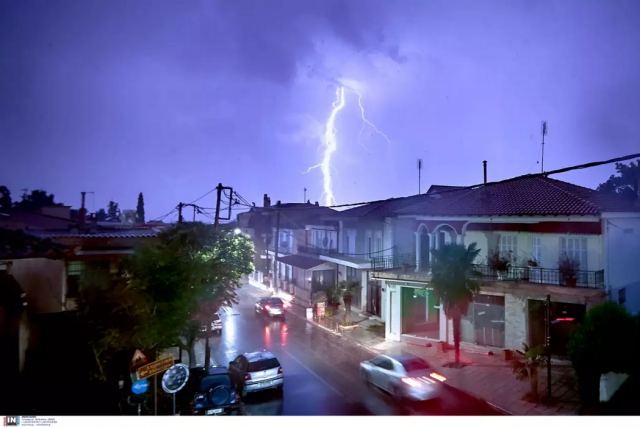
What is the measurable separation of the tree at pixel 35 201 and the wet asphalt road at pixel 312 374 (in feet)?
15.0

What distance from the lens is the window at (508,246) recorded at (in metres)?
9.34

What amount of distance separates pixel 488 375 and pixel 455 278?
2.04 metres

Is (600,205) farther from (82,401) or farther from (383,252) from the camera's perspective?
(82,401)

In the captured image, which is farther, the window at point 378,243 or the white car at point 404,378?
the window at point 378,243

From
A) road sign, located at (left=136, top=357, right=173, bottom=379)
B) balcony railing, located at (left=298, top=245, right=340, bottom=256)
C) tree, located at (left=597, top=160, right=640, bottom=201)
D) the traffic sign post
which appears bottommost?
the traffic sign post

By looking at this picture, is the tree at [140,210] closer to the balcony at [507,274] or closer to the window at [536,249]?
the balcony at [507,274]

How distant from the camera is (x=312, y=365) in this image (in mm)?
8641

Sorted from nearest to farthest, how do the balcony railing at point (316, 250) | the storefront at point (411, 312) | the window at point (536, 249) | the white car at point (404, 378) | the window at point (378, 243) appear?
the white car at point (404, 378)
the window at point (536, 249)
the storefront at point (411, 312)
the window at point (378, 243)
the balcony railing at point (316, 250)

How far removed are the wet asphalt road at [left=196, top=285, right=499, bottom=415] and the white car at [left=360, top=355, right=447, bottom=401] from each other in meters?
0.15

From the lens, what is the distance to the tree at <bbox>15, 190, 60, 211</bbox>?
7630mm

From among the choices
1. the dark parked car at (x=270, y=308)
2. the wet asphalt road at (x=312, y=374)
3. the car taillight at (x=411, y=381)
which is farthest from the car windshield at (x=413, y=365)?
the dark parked car at (x=270, y=308)

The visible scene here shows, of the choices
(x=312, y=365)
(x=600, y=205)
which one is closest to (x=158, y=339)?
(x=312, y=365)

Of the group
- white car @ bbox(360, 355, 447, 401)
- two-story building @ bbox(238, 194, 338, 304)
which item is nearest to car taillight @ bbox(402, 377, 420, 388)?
white car @ bbox(360, 355, 447, 401)

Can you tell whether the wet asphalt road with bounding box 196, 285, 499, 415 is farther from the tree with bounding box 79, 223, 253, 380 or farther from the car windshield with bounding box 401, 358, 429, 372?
the tree with bounding box 79, 223, 253, 380
